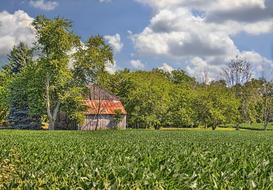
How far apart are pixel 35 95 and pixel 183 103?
31765mm

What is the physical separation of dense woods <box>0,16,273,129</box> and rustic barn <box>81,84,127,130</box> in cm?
234

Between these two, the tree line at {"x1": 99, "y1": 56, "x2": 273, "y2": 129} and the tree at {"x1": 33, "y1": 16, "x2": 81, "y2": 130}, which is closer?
the tree at {"x1": 33, "y1": 16, "x2": 81, "y2": 130}

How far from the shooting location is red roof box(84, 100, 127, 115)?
88.1 metres

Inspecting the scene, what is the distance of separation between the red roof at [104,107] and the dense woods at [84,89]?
328 cm

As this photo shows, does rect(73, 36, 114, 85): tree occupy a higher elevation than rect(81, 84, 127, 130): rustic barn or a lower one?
higher

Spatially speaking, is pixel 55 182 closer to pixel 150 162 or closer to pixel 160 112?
pixel 150 162

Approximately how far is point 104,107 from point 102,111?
1387 millimetres

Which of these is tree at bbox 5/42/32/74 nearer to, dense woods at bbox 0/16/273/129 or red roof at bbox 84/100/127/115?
dense woods at bbox 0/16/273/129

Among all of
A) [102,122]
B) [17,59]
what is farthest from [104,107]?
[17,59]

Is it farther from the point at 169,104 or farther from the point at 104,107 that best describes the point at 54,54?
the point at 169,104

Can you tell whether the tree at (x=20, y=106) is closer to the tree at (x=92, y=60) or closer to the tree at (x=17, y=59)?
the tree at (x=92, y=60)

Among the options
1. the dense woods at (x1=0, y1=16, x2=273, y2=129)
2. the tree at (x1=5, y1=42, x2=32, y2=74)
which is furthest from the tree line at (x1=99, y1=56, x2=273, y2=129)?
the tree at (x1=5, y1=42, x2=32, y2=74)

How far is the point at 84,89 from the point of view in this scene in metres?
84.2

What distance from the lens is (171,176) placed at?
10094 millimetres
